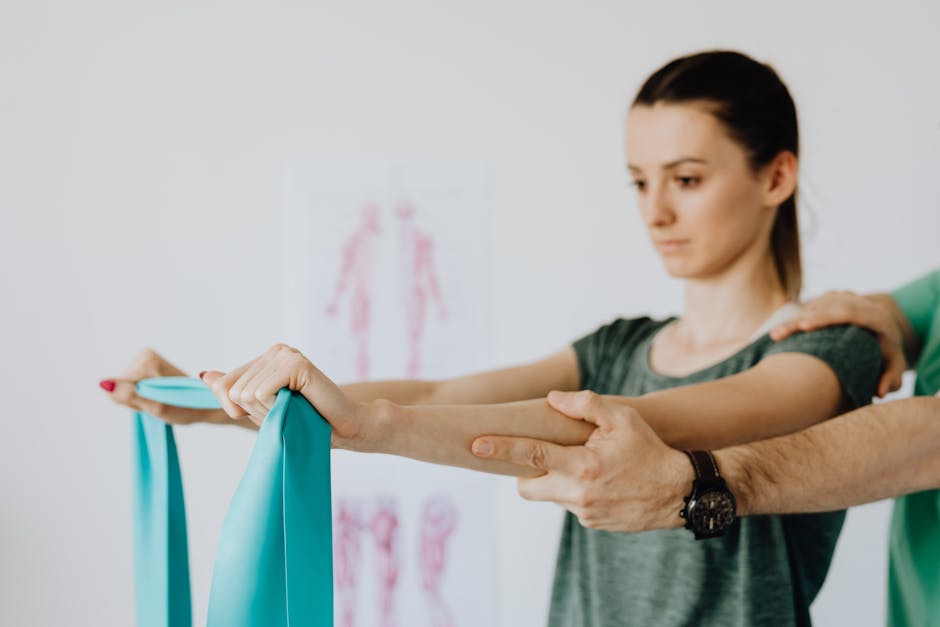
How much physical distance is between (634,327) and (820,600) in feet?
4.19

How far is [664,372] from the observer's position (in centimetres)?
151

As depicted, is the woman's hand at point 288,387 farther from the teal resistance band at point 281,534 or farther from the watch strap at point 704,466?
the watch strap at point 704,466

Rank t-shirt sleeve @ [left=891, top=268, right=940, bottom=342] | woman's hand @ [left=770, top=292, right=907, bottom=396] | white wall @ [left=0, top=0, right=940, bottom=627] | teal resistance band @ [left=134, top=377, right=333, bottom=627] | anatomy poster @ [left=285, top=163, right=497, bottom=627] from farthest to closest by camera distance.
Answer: anatomy poster @ [left=285, top=163, right=497, bottom=627] → white wall @ [left=0, top=0, right=940, bottom=627] → t-shirt sleeve @ [left=891, top=268, right=940, bottom=342] → woman's hand @ [left=770, top=292, right=907, bottom=396] → teal resistance band @ [left=134, top=377, right=333, bottom=627]

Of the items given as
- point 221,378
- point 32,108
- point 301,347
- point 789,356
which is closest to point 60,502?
point 301,347

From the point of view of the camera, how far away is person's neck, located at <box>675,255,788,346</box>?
1.49 meters

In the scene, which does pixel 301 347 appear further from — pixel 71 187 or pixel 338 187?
pixel 71 187

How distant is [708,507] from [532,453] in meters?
0.22

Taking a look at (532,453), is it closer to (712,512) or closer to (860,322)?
(712,512)

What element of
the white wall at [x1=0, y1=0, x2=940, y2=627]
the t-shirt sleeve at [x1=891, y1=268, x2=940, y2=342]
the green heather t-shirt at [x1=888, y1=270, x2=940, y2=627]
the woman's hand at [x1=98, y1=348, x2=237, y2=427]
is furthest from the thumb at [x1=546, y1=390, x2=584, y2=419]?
the white wall at [x1=0, y1=0, x2=940, y2=627]

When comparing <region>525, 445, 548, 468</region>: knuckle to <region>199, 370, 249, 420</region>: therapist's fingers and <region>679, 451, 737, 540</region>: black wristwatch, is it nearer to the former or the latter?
<region>679, 451, 737, 540</region>: black wristwatch

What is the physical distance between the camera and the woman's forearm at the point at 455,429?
1034 millimetres

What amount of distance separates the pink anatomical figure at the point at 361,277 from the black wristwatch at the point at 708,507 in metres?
1.48

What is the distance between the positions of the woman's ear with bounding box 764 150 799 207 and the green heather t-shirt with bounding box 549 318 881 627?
0.24 m

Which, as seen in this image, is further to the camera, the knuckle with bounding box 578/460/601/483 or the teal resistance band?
the knuckle with bounding box 578/460/601/483
